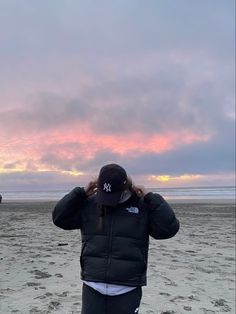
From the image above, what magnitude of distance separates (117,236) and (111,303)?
60cm

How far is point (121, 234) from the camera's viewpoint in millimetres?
4188

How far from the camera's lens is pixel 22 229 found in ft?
49.3

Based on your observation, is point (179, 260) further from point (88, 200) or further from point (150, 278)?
point (88, 200)

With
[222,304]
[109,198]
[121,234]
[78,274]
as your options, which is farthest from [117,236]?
[78,274]

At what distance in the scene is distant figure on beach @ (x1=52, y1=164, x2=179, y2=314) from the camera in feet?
13.7

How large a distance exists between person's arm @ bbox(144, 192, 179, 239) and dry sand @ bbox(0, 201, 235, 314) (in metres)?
2.82

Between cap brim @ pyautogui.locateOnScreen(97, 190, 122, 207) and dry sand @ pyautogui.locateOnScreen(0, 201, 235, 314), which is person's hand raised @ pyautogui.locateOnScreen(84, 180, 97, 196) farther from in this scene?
dry sand @ pyautogui.locateOnScreen(0, 201, 235, 314)

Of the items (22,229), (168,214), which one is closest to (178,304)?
(168,214)

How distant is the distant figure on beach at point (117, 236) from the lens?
13.7ft

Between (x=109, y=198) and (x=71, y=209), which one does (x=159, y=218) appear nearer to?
(x=109, y=198)

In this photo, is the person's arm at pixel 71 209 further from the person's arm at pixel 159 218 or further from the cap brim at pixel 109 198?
the person's arm at pixel 159 218

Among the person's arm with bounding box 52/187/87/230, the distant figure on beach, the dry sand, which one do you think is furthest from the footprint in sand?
the person's arm with bounding box 52/187/87/230

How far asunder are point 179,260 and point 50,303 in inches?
185

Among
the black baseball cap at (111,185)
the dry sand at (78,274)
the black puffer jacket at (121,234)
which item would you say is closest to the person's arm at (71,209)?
the black puffer jacket at (121,234)
